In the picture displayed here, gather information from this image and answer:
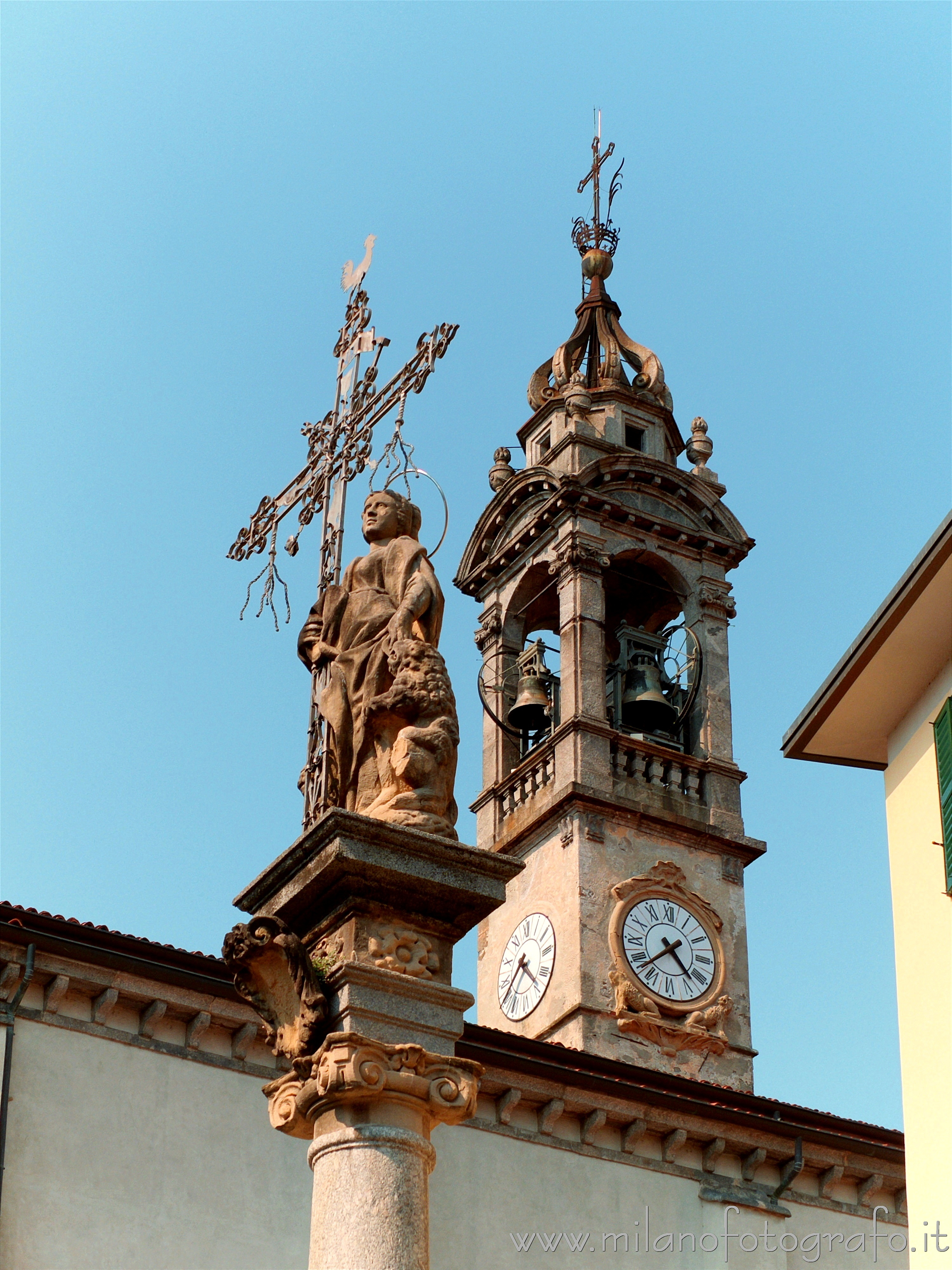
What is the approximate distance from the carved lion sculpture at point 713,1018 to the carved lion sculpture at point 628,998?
56cm

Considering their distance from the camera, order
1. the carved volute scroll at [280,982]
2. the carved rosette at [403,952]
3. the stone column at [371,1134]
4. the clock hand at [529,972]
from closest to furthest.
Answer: the stone column at [371,1134] < the carved volute scroll at [280,982] < the carved rosette at [403,952] < the clock hand at [529,972]

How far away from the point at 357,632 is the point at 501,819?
18.7m

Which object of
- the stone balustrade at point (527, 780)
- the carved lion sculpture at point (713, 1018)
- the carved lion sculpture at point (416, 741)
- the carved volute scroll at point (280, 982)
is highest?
the stone balustrade at point (527, 780)

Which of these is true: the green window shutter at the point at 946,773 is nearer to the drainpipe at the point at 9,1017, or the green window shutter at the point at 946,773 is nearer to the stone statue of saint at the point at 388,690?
the stone statue of saint at the point at 388,690

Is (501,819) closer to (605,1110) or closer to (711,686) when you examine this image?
(711,686)

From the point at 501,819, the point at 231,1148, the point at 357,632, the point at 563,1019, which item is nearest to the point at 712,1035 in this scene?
the point at 563,1019

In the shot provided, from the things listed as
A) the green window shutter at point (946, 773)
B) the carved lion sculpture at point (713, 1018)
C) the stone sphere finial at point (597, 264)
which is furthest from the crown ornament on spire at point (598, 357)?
the green window shutter at point (946, 773)

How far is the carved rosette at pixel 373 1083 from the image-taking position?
7699 millimetres

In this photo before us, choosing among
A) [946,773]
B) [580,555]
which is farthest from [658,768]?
[946,773]

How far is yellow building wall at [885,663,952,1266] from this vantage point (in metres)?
11.2

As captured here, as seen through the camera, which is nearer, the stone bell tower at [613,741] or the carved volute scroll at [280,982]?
the carved volute scroll at [280,982]

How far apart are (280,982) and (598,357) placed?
25.0 metres

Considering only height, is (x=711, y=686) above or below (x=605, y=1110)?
above

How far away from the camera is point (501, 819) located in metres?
27.5
